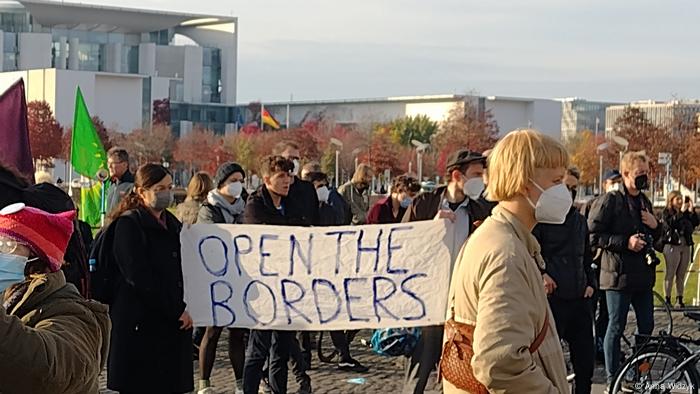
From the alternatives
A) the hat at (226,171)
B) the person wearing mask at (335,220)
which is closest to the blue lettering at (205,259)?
the hat at (226,171)

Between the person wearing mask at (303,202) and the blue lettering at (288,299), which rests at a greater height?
the person wearing mask at (303,202)

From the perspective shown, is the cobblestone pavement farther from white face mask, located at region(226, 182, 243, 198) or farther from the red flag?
the red flag

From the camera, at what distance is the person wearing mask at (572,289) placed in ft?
26.3

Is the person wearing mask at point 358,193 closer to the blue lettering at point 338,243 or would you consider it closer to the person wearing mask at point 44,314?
the blue lettering at point 338,243

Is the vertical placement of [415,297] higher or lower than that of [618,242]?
lower

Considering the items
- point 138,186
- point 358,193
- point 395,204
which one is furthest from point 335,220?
point 138,186

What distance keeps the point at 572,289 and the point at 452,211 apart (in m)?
1.02

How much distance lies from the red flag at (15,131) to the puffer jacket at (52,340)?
4.60m

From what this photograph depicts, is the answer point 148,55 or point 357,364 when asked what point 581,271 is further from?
point 148,55

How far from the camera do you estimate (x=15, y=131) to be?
7859mm

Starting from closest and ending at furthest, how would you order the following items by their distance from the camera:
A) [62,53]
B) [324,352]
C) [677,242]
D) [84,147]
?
[324,352] → [84,147] → [677,242] → [62,53]

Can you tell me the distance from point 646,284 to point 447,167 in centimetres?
229

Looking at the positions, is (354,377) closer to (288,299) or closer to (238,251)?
(288,299)

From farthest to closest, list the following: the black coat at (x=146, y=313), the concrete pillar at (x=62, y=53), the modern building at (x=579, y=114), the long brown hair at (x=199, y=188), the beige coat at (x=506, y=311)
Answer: the modern building at (x=579, y=114) → the concrete pillar at (x=62, y=53) → the long brown hair at (x=199, y=188) → the black coat at (x=146, y=313) → the beige coat at (x=506, y=311)
